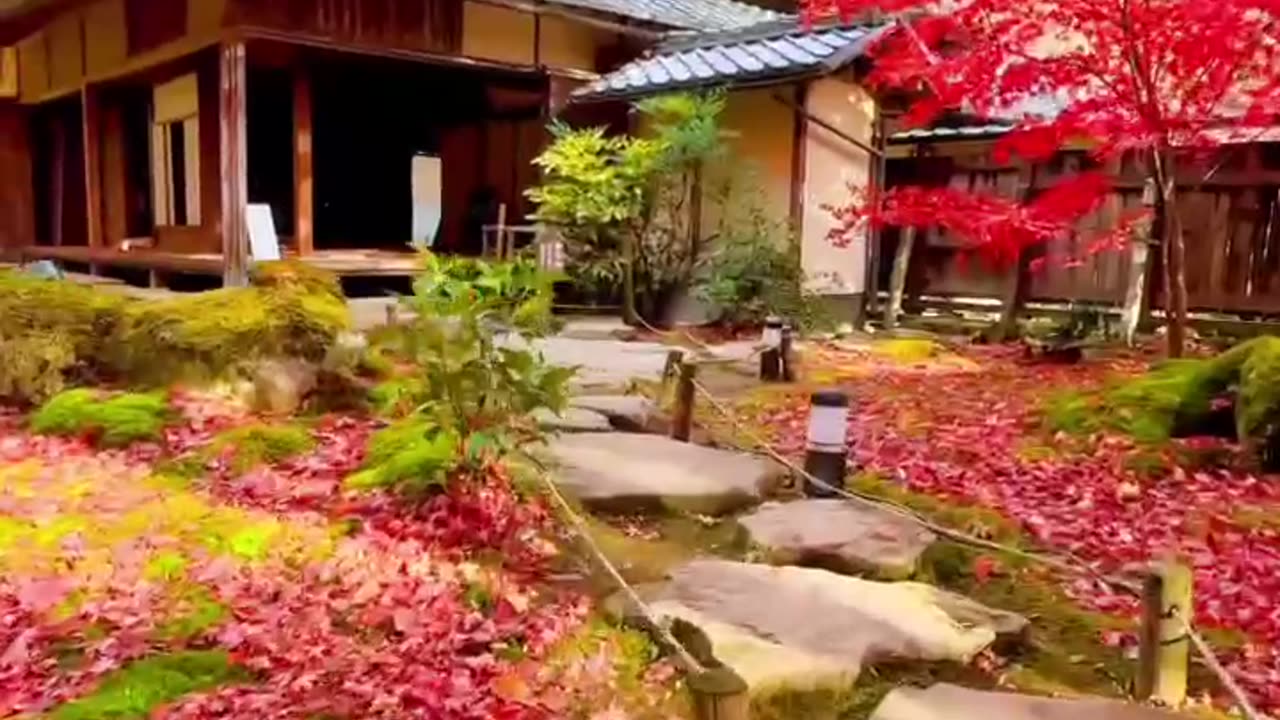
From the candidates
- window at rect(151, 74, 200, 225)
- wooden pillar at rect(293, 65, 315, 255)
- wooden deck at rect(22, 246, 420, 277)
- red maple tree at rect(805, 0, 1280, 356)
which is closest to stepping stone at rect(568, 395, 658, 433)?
red maple tree at rect(805, 0, 1280, 356)

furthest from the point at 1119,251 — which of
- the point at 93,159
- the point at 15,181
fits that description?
the point at 15,181

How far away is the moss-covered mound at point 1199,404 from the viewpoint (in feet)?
18.7

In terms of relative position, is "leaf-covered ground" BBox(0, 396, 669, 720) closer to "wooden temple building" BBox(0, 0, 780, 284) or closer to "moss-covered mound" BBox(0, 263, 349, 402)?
"moss-covered mound" BBox(0, 263, 349, 402)

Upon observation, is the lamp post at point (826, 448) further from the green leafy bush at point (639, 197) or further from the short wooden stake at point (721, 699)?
the green leafy bush at point (639, 197)

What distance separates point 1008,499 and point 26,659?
4119mm

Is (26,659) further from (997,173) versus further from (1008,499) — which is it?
(997,173)

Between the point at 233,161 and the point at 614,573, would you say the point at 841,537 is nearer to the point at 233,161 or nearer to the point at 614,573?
the point at 614,573

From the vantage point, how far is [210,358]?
6.21m

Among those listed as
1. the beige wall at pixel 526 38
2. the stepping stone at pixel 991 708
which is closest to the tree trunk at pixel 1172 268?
the stepping stone at pixel 991 708

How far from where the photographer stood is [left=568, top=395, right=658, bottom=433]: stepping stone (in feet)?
20.7

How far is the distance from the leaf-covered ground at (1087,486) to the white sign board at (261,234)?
667 cm

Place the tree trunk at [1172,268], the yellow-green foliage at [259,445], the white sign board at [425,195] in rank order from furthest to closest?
the white sign board at [425,195]
the tree trunk at [1172,268]
the yellow-green foliage at [259,445]

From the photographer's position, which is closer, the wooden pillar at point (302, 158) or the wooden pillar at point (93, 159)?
the wooden pillar at point (302, 158)

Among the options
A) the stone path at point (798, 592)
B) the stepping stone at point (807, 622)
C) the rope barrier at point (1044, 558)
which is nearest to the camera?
the rope barrier at point (1044, 558)
